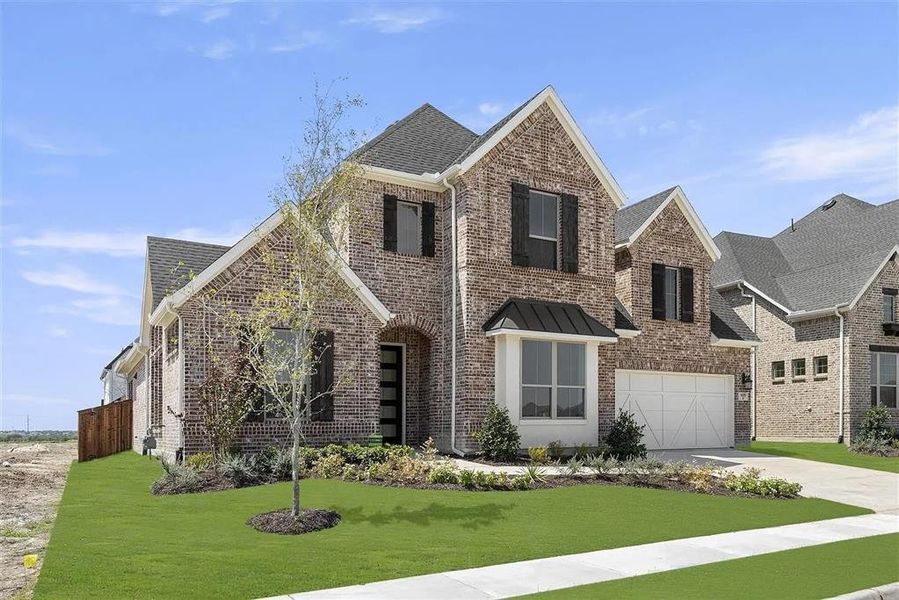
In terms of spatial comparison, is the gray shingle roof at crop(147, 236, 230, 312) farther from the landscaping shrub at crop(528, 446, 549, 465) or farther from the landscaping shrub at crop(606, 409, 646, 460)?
the landscaping shrub at crop(606, 409, 646, 460)

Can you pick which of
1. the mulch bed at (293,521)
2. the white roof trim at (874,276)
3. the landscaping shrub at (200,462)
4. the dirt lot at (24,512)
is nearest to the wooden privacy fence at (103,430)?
the dirt lot at (24,512)

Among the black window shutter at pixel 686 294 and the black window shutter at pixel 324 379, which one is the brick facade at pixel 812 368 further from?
the black window shutter at pixel 324 379

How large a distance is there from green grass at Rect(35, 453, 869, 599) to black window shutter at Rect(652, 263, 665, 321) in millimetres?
9961

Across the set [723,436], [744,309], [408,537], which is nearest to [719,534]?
[408,537]

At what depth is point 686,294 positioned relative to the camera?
25500 millimetres

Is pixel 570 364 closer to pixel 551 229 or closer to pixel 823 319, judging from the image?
pixel 551 229

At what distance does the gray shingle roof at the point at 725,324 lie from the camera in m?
26.3

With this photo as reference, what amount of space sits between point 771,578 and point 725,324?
18984mm

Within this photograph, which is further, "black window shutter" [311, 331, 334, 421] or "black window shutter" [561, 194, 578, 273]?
"black window shutter" [561, 194, 578, 273]

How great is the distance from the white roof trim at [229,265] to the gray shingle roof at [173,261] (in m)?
0.69

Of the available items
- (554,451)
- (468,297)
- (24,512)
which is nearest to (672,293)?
(554,451)

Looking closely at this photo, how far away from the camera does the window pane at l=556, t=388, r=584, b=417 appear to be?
2069 centimetres

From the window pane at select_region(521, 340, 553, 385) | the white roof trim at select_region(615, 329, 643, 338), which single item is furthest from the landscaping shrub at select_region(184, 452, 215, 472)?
the white roof trim at select_region(615, 329, 643, 338)

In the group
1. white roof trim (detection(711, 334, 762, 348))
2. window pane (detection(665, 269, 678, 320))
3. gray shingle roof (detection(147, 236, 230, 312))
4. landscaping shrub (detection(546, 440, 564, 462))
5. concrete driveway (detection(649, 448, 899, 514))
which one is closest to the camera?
concrete driveway (detection(649, 448, 899, 514))
